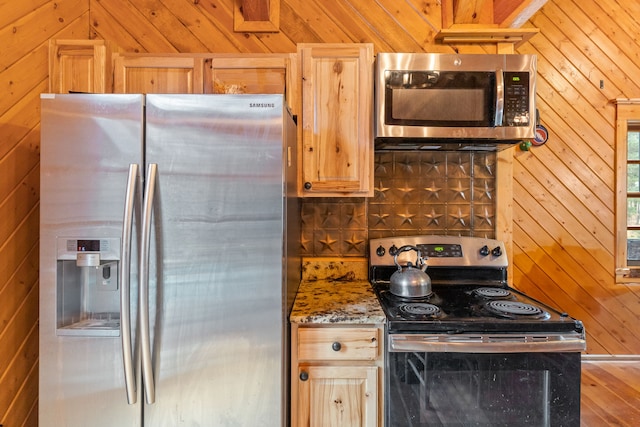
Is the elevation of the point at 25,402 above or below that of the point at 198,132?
below

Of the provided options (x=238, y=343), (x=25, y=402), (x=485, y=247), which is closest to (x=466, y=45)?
(x=485, y=247)

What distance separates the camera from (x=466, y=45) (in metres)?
1.98

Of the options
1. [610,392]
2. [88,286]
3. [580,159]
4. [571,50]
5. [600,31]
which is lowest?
[610,392]

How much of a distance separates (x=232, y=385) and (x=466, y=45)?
2.14m

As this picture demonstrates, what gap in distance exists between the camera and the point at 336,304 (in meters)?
1.54

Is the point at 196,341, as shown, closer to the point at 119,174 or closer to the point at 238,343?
the point at 238,343

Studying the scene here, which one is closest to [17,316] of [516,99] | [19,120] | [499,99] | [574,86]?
[19,120]

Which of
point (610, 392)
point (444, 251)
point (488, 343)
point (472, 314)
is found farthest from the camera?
point (610, 392)

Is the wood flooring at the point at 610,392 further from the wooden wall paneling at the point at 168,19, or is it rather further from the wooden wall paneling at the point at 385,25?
the wooden wall paneling at the point at 168,19

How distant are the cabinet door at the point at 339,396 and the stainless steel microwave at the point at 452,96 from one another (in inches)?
43.6

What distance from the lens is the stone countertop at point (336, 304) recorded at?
4.54 feet

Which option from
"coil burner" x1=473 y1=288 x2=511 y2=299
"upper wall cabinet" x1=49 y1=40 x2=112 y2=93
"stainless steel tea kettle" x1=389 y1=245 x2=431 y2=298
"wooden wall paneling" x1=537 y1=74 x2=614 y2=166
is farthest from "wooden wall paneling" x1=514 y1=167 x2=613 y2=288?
"upper wall cabinet" x1=49 y1=40 x2=112 y2=93

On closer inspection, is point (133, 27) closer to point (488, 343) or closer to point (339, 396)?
point (339, 396)

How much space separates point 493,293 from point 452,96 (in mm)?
1026
